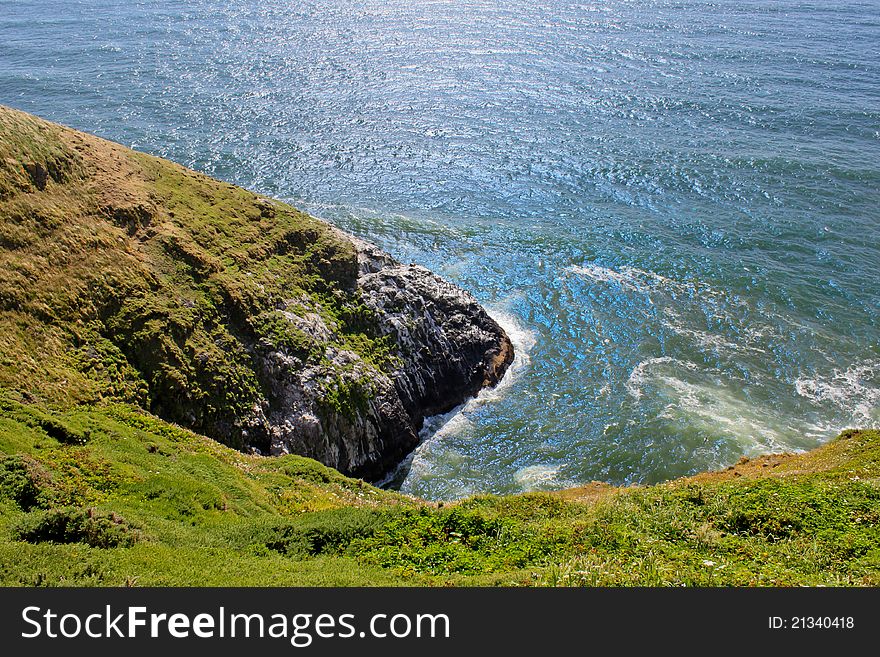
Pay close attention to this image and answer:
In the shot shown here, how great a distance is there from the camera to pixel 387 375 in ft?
141

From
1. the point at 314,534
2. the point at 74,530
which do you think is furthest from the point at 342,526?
the point at 74,530

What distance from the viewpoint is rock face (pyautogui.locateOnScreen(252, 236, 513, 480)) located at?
37.9m

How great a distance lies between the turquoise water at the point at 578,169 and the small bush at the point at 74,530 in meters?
→ 22.0

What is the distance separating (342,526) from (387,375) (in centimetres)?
1976

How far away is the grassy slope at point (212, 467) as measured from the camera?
19206 mm

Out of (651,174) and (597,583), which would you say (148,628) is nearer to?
(597,583)

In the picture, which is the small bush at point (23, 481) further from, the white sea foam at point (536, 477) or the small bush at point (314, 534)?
the white sea foam at point (536, 477)

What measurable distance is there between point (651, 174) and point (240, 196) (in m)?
47.4

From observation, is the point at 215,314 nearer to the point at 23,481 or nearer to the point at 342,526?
the point at 23,481

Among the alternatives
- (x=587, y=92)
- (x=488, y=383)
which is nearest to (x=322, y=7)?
(x=587, y=92)

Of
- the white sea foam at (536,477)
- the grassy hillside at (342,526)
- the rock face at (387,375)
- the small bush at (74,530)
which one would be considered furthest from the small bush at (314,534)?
the white sea foam at (536,477)

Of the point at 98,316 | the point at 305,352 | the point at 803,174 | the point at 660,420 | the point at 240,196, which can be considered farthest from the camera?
the point at 803,174

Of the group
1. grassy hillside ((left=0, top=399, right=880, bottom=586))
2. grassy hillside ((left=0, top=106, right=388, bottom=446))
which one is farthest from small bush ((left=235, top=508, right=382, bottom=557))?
grassy hillside ((left=0, top=106, right=388, bottom=446))

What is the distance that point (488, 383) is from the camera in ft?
156
